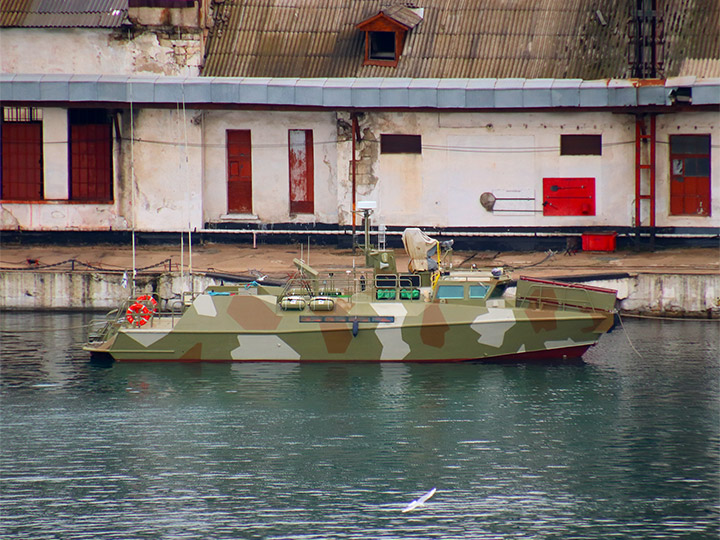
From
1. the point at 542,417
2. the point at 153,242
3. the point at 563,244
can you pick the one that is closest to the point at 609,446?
the point at 542,417

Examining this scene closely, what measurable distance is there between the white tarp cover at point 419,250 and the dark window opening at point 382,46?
44.4 feet

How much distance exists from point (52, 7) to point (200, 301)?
18.6 meters

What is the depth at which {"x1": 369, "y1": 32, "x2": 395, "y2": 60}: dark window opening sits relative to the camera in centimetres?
5247

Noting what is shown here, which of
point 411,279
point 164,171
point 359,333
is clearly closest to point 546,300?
point 411,279

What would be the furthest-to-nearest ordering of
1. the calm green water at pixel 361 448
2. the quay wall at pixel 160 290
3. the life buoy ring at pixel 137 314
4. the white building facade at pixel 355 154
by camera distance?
the white building facade at pixel 355 154 → the quay wall at pixel 160 290 → the life buoy ring at pixel 137 314 → the calm green water at pixel 361 448

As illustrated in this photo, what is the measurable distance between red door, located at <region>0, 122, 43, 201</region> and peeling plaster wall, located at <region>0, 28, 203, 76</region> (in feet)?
8.22

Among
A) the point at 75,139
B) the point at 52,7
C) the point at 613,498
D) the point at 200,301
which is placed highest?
the point at 52,7

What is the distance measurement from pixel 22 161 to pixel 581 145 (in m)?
22.0

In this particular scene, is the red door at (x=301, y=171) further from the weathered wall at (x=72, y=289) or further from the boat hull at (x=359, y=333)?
the boat hull at (x=359, y=333)

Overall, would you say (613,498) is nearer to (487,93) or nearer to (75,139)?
(487,93)

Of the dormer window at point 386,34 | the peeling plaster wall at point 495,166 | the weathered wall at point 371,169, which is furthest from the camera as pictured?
the dormer window at point 386,34

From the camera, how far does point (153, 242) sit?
5278cm

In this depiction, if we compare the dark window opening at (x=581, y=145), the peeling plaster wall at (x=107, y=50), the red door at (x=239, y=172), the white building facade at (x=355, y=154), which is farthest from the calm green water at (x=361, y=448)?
the peeling plaster wall at (x=107, y=50)

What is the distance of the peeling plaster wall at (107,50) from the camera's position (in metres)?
51.9
